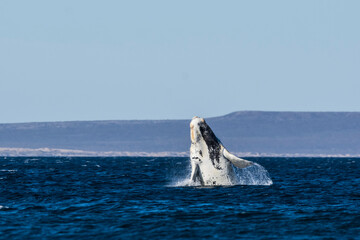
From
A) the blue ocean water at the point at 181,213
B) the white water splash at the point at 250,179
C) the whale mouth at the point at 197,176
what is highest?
the whale mouth at the point at 197,176

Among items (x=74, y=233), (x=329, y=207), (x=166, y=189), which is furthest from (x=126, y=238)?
(x=166, y=189)

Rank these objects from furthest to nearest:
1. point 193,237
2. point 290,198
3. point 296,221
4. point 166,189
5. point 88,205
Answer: point 166,189
point 290,198
point 88,205
point 296,221
point 193,237

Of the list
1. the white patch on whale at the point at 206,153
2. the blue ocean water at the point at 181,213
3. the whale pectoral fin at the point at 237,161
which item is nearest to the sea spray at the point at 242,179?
the whale pectoral fin at the point at 237,161

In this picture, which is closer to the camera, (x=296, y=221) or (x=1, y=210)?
(x=296, y=221)

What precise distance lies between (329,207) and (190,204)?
543cm

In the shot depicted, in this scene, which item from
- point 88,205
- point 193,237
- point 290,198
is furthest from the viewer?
point 290,198

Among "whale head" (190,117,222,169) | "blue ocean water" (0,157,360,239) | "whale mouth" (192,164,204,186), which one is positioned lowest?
"blue ocean water" (0,157,360,239)

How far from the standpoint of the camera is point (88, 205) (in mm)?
31375

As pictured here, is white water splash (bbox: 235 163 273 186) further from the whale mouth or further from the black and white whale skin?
the whale mouth

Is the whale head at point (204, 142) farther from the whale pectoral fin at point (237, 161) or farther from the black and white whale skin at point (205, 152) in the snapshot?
the whale pectoral fin at point (237, 161)

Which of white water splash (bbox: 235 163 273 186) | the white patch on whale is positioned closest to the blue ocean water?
the white patch on whale

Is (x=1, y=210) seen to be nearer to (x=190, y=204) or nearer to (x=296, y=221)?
(x=190, y=204)

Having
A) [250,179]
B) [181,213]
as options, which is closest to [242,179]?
[250,179]

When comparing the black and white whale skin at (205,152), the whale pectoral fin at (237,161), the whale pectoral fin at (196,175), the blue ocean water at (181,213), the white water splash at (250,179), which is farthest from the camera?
the white water splash at (250,179)
